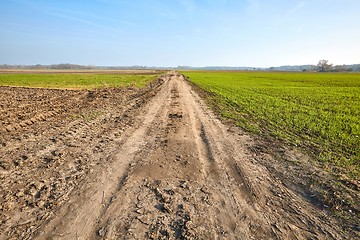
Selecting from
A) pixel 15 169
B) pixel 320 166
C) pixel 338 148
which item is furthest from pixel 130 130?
pixel 338 148

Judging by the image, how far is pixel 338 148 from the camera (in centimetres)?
785

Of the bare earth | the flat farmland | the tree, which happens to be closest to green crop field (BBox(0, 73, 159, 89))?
the flat farmland

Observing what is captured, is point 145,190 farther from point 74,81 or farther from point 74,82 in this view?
point 74,81

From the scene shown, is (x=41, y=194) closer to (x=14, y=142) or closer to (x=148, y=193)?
(x=148, y=193)

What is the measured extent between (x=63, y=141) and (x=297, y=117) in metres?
11.9

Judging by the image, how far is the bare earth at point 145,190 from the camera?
12.4 ft

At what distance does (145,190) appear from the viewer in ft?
16.3

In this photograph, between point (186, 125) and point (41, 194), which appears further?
point (186, 125)

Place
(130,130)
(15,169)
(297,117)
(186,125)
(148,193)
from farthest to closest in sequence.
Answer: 1. (297,117)
2. (186,125)
3. (130,130)
4. (15,169)
5. (148,193)

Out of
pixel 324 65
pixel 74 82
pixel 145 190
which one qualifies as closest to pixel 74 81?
pixel 74 82

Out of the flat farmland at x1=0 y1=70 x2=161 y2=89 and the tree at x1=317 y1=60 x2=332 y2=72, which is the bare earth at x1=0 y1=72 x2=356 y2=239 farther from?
the tree at x1=317 y1=60 x2=332 y2=72

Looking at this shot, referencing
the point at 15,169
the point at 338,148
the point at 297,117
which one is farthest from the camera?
the point at 297,117

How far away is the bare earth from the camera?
12.4 ft

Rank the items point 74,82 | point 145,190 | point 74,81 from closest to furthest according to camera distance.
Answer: point 145,190 < point 74,82 < point 74,81
